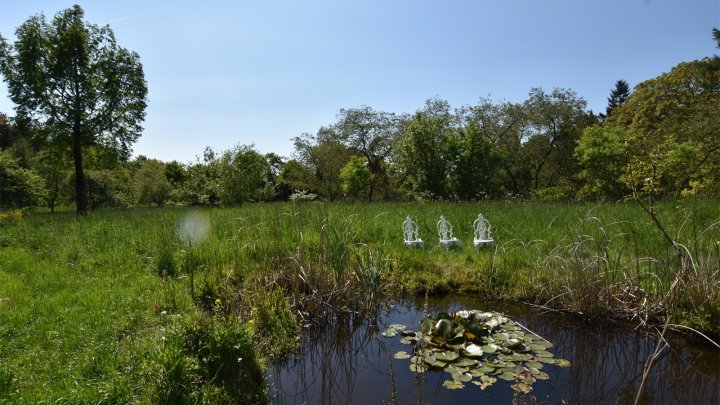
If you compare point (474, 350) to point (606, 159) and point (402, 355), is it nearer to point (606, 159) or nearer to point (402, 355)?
A: point (402, 355)

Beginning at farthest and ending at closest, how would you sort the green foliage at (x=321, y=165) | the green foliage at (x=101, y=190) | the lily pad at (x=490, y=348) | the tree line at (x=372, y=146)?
the green foliage at (x=321, y=165), the green foliage at (x=101, y=190), the tree line at (x=372, y=146), the lily pad at (x=490, y=348)

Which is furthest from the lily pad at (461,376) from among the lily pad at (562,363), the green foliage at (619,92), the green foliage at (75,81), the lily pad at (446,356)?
the green foliage at (619,92)

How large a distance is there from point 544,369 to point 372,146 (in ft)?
Result: 87.5

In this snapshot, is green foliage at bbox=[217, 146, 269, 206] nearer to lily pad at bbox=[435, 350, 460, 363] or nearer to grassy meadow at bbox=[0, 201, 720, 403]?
grassy meadow at bbox=[0, 201, 720, 403]

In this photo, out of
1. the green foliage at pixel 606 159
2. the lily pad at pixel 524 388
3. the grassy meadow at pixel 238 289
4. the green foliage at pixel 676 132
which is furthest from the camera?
the green foliage at pixel 606 159

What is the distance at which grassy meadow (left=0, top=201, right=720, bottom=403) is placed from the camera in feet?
10.5

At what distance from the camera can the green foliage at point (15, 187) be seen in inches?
684

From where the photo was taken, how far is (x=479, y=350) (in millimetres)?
3916

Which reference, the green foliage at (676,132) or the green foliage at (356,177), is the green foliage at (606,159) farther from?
the green foliage at (356,177)

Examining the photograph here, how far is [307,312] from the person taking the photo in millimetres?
5043

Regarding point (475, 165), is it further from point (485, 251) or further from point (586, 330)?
point (586, 330)

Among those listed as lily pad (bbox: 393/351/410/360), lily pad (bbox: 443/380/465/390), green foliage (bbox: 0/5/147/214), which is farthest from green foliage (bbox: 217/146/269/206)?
lily pad (bbox: 443/380/465/390)

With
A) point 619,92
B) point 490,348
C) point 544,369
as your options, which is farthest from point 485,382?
point 619,92

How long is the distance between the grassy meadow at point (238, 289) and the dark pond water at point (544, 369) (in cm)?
26
